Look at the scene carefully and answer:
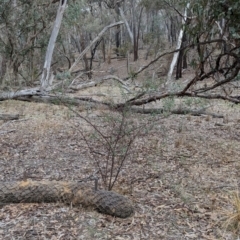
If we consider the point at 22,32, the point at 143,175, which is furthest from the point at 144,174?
→ the point at 22,32

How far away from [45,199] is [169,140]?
132 inches

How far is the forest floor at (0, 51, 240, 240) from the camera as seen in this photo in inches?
135

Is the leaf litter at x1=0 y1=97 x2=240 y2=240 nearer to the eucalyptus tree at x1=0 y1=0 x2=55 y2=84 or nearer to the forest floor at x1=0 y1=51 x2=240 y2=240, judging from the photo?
the forest floor at x1=0 y1=51 x2=240 y2=240

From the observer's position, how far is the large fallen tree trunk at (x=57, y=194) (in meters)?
3.73

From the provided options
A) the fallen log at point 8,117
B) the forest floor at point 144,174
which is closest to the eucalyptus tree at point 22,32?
the fallen log at point 8,117

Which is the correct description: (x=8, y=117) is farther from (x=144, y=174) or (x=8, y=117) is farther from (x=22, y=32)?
(x=22, y=32)

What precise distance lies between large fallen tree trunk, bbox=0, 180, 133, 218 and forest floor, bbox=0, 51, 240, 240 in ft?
0.23

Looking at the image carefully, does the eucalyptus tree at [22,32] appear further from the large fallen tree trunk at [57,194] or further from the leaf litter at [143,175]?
the large fallen tree trunk at [57,194]

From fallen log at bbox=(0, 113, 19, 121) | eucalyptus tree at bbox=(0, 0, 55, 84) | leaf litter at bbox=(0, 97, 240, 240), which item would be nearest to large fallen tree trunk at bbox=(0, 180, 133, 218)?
leaf litter at bbox=(0, 97, 240, 240)

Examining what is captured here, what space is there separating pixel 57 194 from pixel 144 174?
1438 millimetres

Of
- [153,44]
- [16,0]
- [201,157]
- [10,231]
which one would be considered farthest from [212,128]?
[153,44]

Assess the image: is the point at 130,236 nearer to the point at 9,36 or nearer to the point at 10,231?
the point at 10,231

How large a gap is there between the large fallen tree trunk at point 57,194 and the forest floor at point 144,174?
2.8 inches

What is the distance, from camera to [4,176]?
4969mm
